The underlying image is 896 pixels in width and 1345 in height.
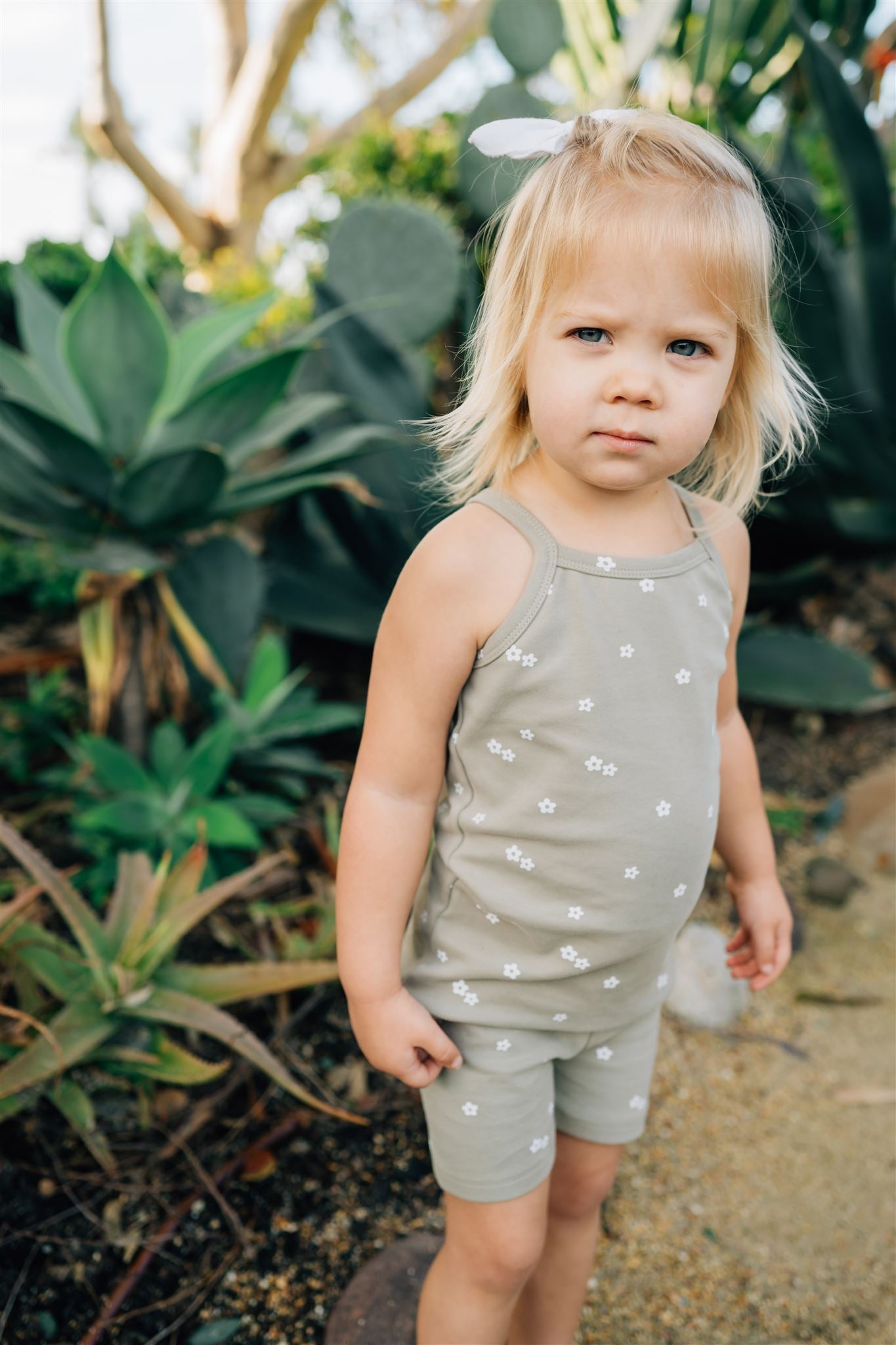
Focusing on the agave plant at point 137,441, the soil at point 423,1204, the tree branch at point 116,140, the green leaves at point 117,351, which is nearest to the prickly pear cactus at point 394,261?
the agave plant at point 137,441

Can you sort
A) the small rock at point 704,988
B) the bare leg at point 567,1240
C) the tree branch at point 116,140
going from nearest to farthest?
the bare leg at point 567,1240, the small rock at point 704,988, the tree branch at point 116,140

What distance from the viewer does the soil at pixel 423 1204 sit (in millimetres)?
1211

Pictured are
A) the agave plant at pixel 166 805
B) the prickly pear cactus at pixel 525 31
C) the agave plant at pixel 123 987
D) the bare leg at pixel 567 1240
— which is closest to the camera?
the bare leg at pixel 567 1240

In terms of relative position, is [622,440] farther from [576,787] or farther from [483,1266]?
[483,1266]

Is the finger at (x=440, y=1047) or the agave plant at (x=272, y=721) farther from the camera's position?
the agave plant at (x=272, y=721)

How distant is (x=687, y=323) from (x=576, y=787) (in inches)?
15.4

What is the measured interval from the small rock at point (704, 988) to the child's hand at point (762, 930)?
60cm

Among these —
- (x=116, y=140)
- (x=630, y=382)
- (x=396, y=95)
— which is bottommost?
(x=116, y=140)

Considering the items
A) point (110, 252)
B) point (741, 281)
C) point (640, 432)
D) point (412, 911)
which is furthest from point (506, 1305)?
point (110, 252)

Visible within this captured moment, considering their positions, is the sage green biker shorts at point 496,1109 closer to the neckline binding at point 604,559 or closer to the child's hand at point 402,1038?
the child's hand at point 402,1038

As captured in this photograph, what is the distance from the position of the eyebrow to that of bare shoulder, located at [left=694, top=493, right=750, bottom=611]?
0.21 m

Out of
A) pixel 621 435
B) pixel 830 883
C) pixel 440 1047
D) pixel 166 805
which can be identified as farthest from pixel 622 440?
pixel 830 883

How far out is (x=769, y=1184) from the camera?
1.45 m

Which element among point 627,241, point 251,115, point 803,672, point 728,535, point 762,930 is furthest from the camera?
point 251,115
